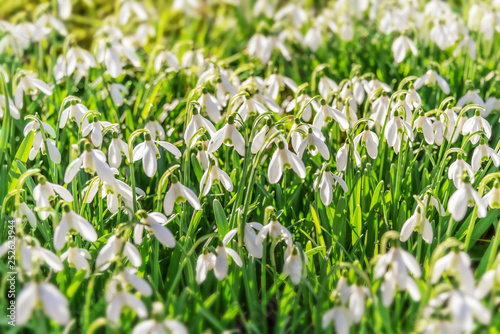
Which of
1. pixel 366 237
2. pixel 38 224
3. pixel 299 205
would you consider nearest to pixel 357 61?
pixel 299 205

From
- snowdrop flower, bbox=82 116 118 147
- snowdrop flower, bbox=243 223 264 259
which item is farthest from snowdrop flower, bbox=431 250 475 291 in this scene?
snowdrop flower, bbox=82 116 118 147

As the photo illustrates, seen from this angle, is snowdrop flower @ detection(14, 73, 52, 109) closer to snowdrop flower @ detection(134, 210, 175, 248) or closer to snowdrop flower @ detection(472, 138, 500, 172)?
snowdrop flower @ detection(134, 210, 175, 248)

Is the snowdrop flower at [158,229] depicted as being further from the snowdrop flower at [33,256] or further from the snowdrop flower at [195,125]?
the snowdrop flower at [195,125]

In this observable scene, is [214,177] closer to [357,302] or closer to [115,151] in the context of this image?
[115,151]

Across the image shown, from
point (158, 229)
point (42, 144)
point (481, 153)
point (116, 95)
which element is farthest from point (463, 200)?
point (116, 95)

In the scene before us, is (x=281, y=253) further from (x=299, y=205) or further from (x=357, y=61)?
(x=357, y=61)

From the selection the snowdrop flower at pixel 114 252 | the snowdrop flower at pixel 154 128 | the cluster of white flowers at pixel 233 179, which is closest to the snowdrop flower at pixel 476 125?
the cluster of white flowers at pixel 233 179
